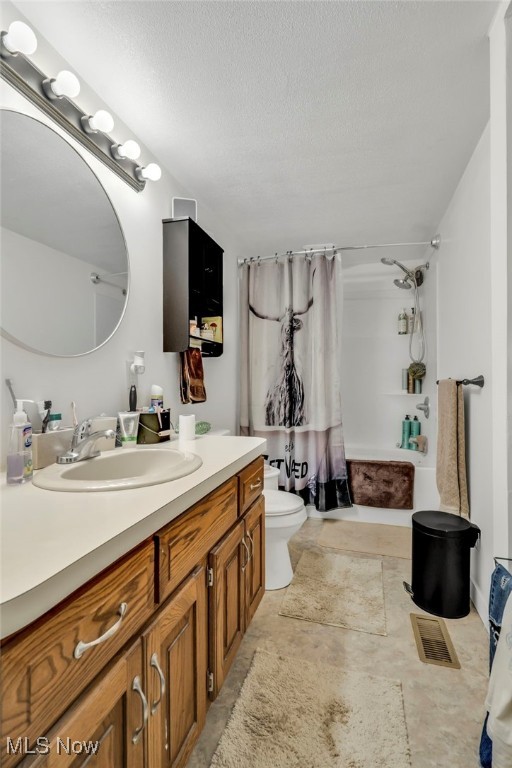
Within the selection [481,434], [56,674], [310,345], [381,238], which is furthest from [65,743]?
[381,238]

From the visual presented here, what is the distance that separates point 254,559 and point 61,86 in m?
1.81

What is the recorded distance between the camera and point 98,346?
146 cm

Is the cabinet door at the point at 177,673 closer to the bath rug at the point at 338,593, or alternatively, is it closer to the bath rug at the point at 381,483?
the bath rug at the point at 338,593

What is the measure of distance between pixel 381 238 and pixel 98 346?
2.47 metres

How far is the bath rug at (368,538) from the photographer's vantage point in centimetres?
253

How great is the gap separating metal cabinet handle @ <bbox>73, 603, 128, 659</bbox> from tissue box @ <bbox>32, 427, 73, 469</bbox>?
2.00 ft

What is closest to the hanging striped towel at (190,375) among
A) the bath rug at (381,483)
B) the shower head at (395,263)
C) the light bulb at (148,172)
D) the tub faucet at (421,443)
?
the light bulb at (148,172)

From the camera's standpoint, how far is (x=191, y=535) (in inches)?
38.5

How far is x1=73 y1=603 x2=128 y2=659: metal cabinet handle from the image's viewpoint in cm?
59

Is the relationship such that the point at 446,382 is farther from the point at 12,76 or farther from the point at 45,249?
the point at 12,76

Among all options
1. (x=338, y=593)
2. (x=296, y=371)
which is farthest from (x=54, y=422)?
(x=296, y=371)

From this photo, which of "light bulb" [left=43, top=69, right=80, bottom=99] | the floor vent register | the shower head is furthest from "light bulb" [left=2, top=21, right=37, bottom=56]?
the shower head

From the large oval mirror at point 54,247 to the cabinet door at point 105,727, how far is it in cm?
92

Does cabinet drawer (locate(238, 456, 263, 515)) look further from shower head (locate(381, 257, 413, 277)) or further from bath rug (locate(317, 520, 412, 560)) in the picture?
shower head (locate(381, 257, 413, 277))
